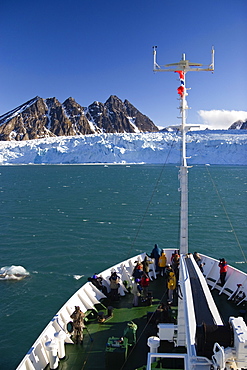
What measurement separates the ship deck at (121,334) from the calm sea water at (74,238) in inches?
120

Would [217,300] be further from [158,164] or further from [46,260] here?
[158,164]

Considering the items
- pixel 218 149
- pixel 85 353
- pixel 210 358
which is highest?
pixel 218 149

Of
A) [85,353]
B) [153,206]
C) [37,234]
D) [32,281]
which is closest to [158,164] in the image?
[153,206]

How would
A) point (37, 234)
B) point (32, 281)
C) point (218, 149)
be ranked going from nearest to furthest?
point (32, 281), point (37, 234), point (218, 149)

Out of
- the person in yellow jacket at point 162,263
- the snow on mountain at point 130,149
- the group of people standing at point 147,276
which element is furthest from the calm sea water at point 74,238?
the snow on mountain at point 130,149

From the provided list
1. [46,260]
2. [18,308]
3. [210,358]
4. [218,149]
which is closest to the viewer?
[210,358]

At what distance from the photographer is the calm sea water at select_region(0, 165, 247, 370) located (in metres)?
11.3

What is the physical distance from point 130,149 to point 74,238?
231ft

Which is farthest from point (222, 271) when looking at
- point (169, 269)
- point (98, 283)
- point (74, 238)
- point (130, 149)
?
point (130, 149)

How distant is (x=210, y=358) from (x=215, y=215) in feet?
79.1

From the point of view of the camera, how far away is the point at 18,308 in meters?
11.4

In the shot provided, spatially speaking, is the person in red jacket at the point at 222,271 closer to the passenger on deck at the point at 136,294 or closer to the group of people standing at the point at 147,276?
the group of people standing at the point at 147,276

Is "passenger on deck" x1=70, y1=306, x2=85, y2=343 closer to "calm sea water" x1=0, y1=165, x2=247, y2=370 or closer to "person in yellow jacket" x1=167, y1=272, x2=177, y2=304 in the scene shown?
"person in yellow jacket" x1=167, y1=272, x2=177, y2=304

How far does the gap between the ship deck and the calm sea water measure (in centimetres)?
305
